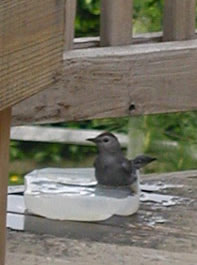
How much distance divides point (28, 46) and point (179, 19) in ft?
3.75

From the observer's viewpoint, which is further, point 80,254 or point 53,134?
point 53,134

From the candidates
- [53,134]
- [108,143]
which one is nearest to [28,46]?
[108,143]

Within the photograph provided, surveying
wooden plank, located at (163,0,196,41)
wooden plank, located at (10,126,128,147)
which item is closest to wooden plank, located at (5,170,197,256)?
wooden plank, located at (163,0,196,41)

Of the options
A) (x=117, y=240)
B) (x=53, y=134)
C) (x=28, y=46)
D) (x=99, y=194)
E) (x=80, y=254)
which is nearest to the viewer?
(x=28, y=46)

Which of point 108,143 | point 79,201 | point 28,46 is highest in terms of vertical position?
point 28,46

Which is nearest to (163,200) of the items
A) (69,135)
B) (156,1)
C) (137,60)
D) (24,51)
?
(137,60)

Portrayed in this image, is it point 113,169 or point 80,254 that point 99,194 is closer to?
point 113,169

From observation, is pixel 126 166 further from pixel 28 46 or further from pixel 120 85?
pixel 28 46

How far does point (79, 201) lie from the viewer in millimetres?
2941

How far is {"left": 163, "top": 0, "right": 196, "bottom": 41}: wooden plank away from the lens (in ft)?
9.45

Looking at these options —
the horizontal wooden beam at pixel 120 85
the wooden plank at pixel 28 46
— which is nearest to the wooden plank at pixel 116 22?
the horizontal wooden beam at pixel 120 85

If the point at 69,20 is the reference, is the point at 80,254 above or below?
below

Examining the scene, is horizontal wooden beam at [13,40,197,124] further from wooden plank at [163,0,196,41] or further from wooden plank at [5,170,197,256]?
wooden plank at [5,170,197,256]

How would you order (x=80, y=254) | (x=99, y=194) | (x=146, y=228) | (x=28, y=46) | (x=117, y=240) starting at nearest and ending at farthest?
(x=28, y=46)
(x=80, y=254)
(x=117, y=240)
(x=146, y=228)
(x=99, y=194)
